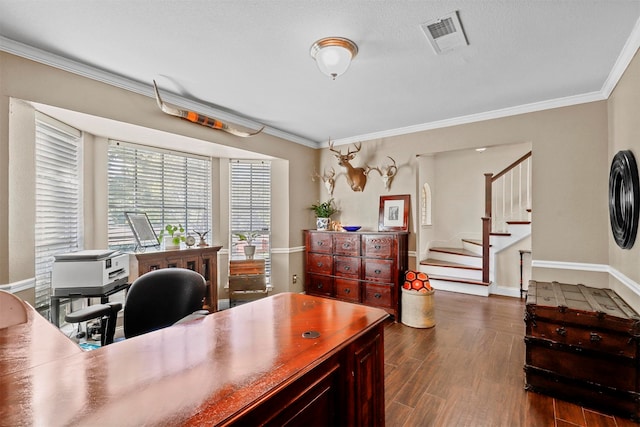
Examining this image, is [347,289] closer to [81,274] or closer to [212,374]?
[81,274]

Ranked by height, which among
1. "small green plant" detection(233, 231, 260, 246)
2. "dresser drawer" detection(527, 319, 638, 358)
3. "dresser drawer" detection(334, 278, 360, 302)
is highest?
"small green plant" detection(233, 231, 260, 246)

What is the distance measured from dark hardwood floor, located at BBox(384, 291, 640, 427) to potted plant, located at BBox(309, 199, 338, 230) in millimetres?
1728

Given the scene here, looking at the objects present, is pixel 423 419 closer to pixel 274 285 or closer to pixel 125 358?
pixel 125 358

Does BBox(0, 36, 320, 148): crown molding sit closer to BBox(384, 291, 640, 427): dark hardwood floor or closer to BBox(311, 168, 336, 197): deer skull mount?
BBox(311, 168, 336, 197): deer skull mount

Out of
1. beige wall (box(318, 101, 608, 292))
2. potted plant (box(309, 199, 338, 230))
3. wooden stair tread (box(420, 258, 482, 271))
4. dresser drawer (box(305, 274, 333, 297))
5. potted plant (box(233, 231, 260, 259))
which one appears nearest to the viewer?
beige wall (box(318, 101, 608, 292))

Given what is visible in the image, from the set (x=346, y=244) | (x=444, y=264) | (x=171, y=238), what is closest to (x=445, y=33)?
(x=346, y=244)

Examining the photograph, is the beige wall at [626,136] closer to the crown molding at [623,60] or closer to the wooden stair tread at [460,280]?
the crown molding at [623,60]

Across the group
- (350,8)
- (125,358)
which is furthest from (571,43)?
(125,358)

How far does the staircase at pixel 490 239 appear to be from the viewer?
4.82m

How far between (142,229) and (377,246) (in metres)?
2.87

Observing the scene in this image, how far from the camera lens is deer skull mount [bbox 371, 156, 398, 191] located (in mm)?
4191

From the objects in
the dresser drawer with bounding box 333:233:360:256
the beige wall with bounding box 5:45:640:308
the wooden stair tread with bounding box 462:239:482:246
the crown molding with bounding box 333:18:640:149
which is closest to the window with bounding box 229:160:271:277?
the beige wall with bounding box 5:45:640:308

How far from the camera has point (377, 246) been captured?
3840 mm

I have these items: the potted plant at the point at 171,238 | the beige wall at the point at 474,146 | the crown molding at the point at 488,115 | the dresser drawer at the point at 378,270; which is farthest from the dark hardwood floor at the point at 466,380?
the potted plant at the point at 171,238
